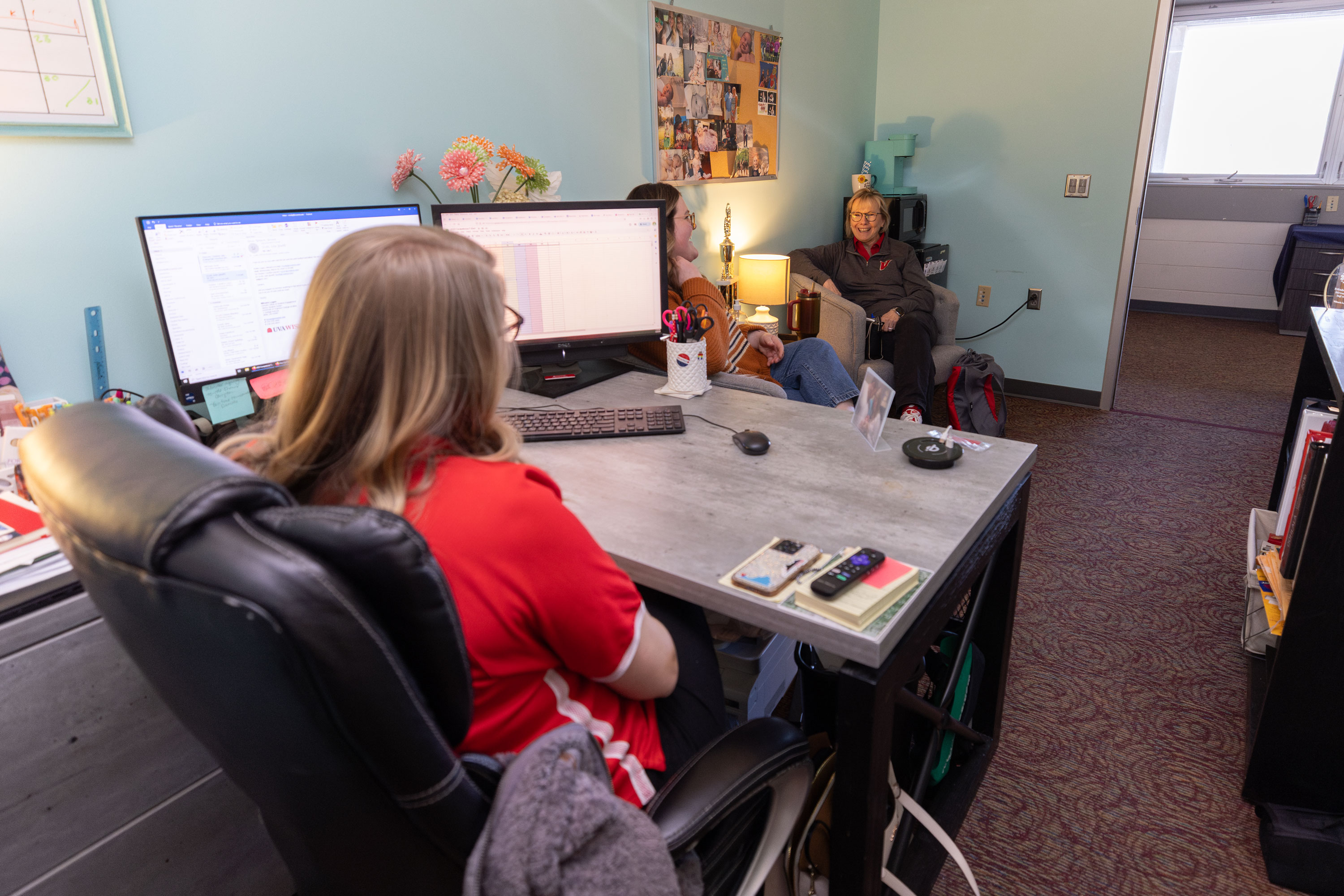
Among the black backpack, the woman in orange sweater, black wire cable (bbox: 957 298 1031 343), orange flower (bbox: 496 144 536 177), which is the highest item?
orange flower (bbox: 496 144 536 177)

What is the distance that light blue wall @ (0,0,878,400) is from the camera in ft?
4.96

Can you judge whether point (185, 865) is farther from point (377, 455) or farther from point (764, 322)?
point (764, 322)

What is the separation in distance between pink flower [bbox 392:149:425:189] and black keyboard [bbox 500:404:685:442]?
82 cm

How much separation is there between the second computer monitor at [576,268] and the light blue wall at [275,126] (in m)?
0.40

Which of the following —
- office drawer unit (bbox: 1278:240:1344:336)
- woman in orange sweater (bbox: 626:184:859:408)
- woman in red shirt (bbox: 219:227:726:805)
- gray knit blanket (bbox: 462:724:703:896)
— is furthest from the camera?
office drawer unit (bbox: 1278:240:1344:336)

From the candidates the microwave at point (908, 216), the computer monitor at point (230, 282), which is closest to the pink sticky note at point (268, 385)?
the computer monitor at point (230, 282)

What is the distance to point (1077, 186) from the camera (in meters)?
3.89

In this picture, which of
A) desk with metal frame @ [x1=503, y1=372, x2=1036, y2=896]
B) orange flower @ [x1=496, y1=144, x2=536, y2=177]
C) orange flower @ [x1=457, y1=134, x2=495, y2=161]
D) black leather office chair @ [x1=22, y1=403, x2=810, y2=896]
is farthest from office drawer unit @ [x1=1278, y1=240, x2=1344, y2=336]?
black leather office chair @ [x1=22, y1=403, x2=810, y2=896]

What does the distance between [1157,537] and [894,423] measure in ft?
5.37

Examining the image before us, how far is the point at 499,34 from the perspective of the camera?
2.28 meters

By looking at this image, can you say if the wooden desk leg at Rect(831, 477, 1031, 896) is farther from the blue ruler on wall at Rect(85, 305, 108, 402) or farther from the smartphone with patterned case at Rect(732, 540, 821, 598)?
the blue ruler on wall at Rect(85, 305, 108, 402)

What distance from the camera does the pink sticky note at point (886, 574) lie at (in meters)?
1.00

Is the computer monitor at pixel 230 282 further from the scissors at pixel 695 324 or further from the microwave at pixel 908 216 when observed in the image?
the microwave at pixel 908 216

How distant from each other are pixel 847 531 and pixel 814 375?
5.53 ft
